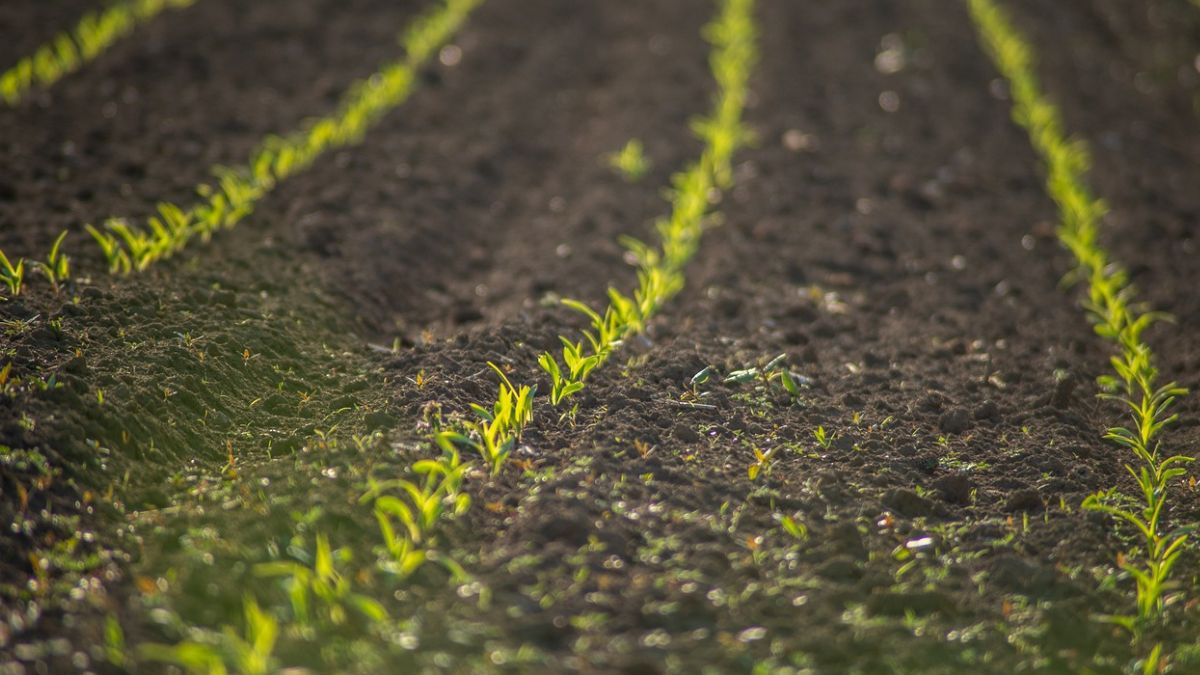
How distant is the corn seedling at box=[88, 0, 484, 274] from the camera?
4.32 m

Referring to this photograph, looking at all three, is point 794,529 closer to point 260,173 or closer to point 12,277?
point 12,277

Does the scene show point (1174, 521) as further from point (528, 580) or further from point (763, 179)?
point (763, 179)

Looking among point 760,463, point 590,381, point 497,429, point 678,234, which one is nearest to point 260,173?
point 678,234

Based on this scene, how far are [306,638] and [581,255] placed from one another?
9.63 feet

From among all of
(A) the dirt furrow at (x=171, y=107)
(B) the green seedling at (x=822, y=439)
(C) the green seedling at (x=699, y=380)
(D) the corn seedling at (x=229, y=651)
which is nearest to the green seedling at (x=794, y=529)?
(B) the green seedling at (x=822, y=439)

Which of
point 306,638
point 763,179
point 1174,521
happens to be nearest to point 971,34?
point 763,179

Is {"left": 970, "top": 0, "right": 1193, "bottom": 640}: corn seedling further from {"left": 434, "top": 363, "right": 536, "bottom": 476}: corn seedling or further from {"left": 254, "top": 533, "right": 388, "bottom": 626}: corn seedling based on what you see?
{"left": 254, "top": 533, "right": 388, "bottom": 626}: corn seedling

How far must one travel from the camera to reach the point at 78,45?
23.7ft

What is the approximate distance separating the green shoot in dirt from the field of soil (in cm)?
12

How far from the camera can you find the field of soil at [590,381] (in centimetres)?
255

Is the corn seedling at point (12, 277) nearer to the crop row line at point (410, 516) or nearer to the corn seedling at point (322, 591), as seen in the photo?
the crop row line at point (410, 516)

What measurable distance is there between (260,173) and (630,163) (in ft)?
6.65

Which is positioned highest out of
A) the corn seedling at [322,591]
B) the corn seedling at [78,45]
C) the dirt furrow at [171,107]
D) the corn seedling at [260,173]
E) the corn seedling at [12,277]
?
the corn seedling at [78,45]

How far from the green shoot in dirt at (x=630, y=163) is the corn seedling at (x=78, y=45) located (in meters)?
3.49
